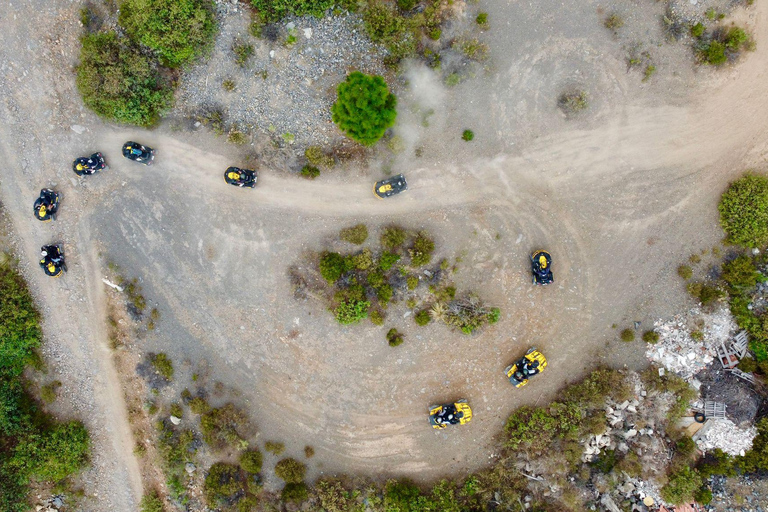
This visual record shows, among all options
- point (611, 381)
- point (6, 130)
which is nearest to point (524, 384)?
point (611, 381)

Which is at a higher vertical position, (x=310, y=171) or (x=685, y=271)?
(x=310, y=171)

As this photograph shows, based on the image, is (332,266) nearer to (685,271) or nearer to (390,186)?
(390,186)

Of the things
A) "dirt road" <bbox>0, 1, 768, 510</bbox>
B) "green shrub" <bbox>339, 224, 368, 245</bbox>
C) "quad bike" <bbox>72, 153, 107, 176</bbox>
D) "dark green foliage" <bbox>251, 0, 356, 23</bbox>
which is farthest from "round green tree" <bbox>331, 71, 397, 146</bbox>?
"quad bike" <bbox>72, 153, 107, 176</bbox>

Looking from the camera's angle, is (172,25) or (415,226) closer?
(172,25)

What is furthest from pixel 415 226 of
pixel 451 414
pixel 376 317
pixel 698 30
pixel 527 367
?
pixel 698 30

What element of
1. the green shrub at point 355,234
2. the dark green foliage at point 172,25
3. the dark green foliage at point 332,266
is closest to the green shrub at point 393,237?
the green shrub at point 355,234

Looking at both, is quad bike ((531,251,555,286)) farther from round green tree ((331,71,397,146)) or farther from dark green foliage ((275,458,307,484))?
dark green foliage ((275,458,307,484))
